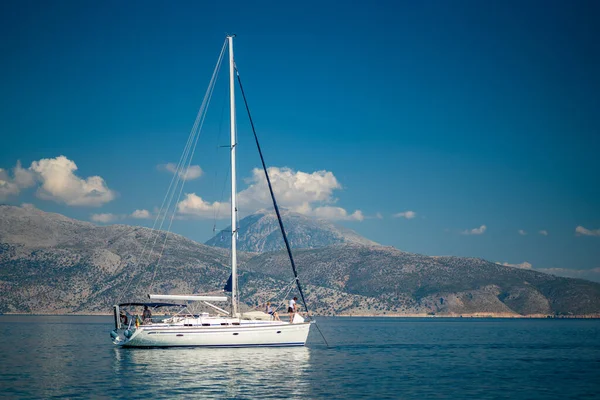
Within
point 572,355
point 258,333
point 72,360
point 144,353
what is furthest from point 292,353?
point 572,355

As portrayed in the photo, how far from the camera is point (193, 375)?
3988 centimetres

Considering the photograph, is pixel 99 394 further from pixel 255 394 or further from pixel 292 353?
pixel 292 353

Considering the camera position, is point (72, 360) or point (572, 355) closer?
point (72, 360)

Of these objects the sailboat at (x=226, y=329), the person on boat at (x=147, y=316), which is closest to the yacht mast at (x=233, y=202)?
the sailboat at (x=226, y=329)

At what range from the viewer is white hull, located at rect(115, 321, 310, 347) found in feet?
177

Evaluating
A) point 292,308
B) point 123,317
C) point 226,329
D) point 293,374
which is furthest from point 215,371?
point 123,317

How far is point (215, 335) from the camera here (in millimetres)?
54000

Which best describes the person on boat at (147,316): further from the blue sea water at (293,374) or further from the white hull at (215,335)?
the blue sea water at (293,374)

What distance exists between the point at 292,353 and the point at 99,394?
70.8 ft

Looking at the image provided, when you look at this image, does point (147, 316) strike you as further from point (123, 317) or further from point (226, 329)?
point (226, 329)

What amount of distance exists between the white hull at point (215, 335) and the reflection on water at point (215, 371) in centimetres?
61

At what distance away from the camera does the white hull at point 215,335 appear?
53969 mm

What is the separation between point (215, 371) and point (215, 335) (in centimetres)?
1247

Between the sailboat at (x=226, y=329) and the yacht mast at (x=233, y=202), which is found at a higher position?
the yacht mast at (x=233, y=202)
